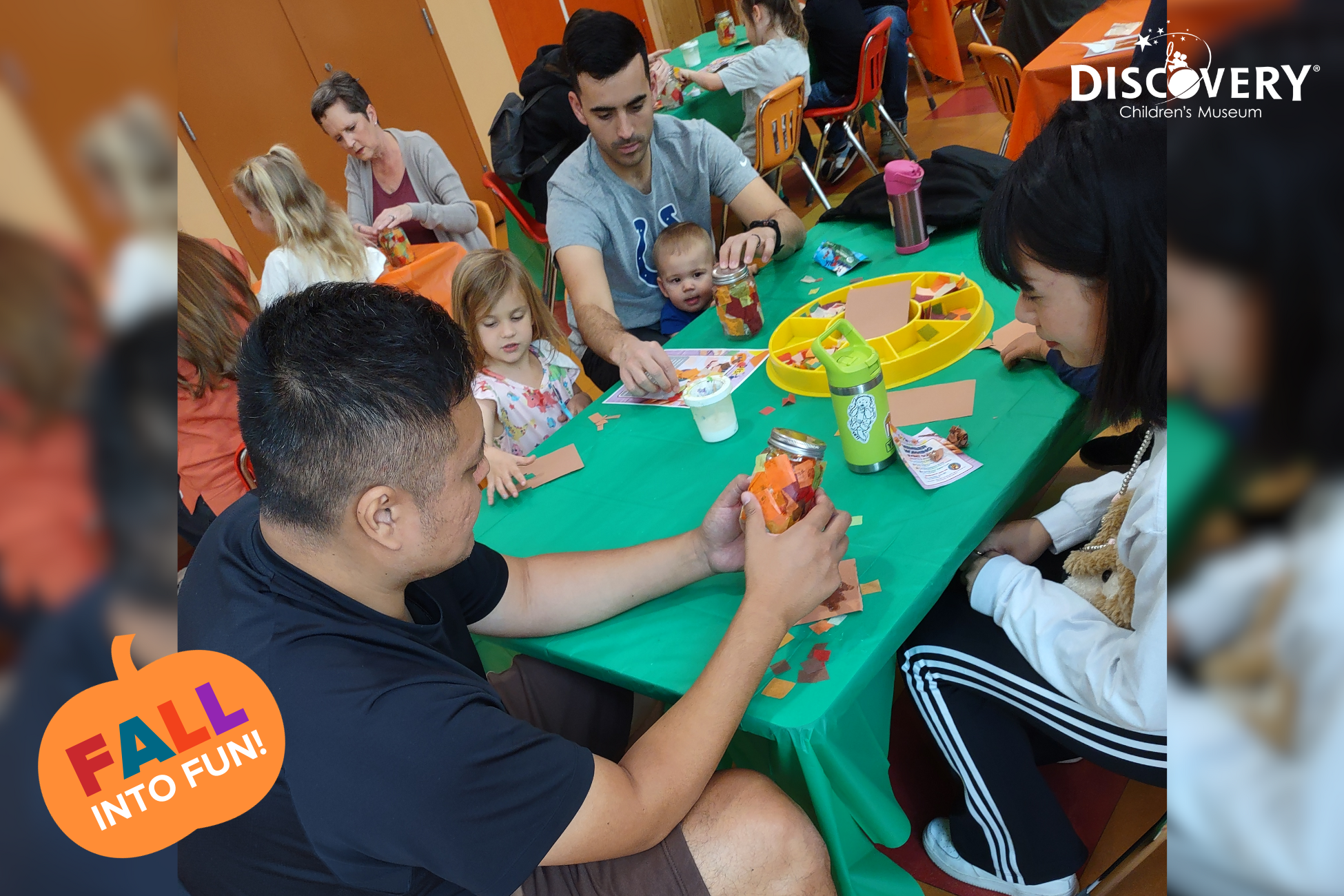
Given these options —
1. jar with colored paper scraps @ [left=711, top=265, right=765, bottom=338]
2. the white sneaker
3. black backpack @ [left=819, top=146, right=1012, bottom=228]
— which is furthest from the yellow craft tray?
the white sneaker

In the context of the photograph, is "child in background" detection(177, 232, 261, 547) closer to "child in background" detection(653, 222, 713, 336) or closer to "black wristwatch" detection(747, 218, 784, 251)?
"child in background" detection(653, 222, 713, 336)

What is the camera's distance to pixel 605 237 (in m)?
2.82

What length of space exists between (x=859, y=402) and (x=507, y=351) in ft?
4.41

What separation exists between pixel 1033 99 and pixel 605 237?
2.02m

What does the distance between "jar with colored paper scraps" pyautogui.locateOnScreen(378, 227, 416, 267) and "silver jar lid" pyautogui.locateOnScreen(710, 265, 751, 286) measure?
1826 mm

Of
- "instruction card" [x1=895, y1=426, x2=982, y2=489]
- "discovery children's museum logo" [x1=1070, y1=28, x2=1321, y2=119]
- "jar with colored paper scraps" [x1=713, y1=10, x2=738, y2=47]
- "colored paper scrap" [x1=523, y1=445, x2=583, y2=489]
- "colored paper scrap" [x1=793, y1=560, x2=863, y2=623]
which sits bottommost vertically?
"colored paper scrap" [x1=793, y1=560, x2=863, y2=623]

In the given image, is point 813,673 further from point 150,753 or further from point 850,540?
point 150,753

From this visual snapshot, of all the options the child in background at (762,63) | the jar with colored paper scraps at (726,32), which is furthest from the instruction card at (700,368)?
the jar with colored paper scraps at (726,32)

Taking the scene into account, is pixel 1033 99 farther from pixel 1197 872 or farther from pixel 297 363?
pixel 1197 872

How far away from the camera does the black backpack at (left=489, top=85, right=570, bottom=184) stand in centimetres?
412

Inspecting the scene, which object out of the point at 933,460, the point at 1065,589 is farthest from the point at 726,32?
the point at 1065,589

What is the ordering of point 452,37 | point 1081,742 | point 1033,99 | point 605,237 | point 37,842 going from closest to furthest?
point 37,842 < point 1081,742 < point 605,237 < point 1033,99 < point 452,37

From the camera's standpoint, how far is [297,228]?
3.46 m

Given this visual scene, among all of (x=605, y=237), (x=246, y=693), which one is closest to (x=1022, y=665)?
(x=246, y=693)
